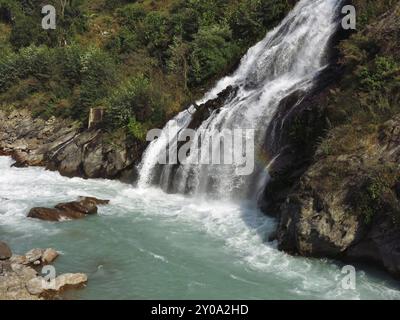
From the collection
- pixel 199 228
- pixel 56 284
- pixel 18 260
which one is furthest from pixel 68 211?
pixel 56 284

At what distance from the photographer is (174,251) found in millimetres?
16281

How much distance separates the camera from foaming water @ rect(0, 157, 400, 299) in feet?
43.8

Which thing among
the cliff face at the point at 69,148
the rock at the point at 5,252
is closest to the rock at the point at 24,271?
the rock at the point at 5,252

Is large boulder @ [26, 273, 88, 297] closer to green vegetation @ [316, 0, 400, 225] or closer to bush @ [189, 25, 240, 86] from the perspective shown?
green vegetation @ [316, 0, 400, 225]

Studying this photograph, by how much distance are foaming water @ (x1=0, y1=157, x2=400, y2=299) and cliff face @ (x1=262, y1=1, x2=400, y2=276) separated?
0.79 meters

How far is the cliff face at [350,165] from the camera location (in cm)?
1416

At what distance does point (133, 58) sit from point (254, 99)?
54.1 ft

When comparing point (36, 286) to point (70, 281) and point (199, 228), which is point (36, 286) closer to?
point (70, 281)

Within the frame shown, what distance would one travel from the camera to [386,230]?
1375 cm

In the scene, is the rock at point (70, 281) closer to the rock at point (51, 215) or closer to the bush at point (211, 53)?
the rock at point (51, 215)

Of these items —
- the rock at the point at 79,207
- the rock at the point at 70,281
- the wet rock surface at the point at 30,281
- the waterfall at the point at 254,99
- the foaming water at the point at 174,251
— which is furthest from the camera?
the waterfall at the point at 254,99

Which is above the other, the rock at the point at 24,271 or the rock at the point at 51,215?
the rock at the point at 51,215

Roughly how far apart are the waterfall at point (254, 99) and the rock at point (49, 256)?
8.16 meters
